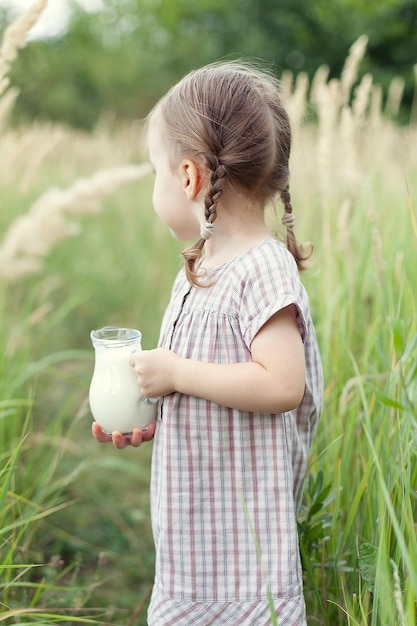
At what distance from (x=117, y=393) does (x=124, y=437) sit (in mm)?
98

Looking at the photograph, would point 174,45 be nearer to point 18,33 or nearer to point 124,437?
point 18,33

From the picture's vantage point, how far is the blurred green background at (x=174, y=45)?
15.2 m

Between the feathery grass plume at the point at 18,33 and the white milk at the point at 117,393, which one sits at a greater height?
the feathery grass plume at the point at 18,33

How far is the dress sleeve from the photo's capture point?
1161 mm

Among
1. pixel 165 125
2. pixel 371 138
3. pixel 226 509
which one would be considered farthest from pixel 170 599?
pixel 371 138

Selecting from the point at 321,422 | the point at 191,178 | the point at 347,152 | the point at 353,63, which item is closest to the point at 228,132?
the point at 191,178

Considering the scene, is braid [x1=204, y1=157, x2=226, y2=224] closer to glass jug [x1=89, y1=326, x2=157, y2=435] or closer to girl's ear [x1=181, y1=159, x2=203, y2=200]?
girl's ear [x1=181, y1=159, x2=203, y2=200]

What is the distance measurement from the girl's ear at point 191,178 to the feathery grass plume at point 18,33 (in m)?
0.45

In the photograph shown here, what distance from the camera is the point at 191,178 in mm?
1270

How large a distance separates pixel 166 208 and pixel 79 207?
199 millimetres

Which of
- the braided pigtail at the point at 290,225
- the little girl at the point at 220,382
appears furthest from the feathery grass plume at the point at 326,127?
the little girl at the point at 220,382

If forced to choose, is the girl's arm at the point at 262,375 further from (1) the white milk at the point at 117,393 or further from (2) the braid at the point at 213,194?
(2) the braid at the point at 213,194

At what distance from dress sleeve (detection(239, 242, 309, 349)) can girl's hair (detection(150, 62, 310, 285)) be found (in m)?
0.12

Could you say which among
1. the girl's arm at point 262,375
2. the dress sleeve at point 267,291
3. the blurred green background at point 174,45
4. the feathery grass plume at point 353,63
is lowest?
the girl's arm at point 262,375
